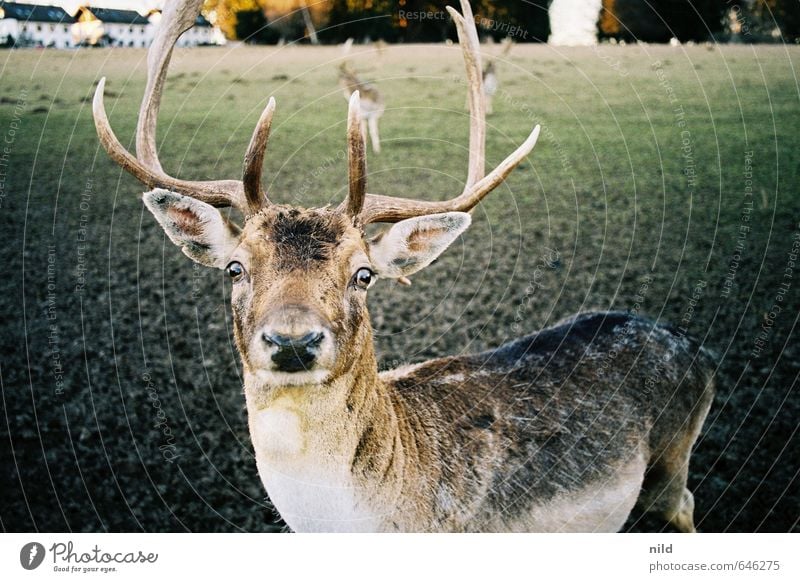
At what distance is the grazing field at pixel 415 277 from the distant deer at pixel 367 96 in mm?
131

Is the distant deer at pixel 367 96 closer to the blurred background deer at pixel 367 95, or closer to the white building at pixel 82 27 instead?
the blurred background deer at pixel 367 95

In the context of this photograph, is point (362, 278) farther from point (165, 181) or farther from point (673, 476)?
point (673, 476)

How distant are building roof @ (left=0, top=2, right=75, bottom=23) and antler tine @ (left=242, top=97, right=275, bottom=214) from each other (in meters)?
1.74

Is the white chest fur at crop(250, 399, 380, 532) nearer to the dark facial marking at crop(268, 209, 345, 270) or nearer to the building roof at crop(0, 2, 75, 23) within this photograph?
the dark facial marking at crop(268, 209, 345, 270)

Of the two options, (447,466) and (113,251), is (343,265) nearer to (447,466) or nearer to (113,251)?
(447,466)

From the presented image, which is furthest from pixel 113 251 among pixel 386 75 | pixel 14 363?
pixel 386 75

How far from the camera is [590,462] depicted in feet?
7.54

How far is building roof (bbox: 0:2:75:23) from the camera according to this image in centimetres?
311

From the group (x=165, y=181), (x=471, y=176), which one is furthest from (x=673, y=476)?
(x=165, y=181)

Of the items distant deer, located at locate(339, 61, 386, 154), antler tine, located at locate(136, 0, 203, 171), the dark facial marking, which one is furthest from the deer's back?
distant deer, located at locate(339, 61, 386, 154)

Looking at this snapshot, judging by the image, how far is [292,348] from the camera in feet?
5.41

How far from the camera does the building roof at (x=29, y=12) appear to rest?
3.11m

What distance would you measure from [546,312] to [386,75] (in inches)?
99.2

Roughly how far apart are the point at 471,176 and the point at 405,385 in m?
0.66
